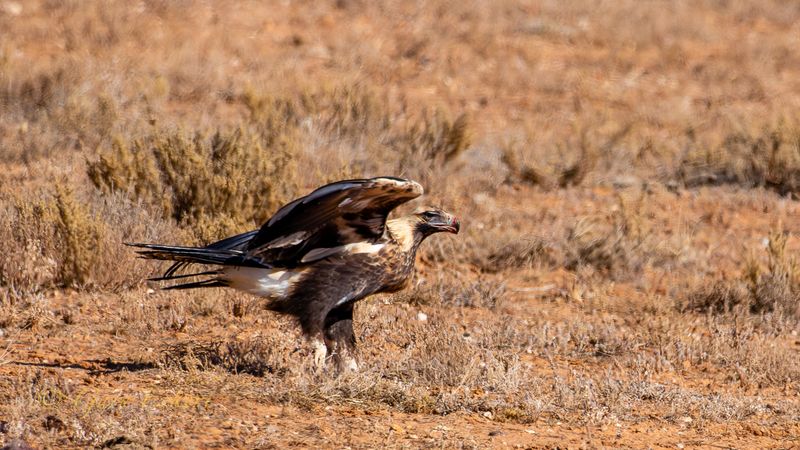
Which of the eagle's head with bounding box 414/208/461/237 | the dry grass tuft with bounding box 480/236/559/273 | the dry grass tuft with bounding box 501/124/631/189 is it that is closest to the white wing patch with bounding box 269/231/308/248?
the eagle's head with bounding box 414/208/461/237

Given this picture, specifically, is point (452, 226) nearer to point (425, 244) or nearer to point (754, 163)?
point (425, 244)

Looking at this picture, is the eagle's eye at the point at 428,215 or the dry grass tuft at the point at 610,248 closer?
the eagle's eye at the point at 428,215

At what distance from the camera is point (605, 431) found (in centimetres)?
559

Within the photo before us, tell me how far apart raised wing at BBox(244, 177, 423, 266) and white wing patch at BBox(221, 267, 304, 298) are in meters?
0.06

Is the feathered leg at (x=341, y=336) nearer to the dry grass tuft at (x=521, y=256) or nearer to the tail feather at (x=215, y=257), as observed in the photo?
the tail feather at (x=215, y=257)

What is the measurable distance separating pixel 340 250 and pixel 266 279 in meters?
0.40

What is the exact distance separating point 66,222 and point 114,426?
111 inches

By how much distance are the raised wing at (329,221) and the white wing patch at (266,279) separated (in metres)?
0.06

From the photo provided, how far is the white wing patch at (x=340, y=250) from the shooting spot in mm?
5859

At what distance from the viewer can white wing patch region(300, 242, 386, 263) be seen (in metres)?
5.86

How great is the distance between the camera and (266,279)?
232 inches

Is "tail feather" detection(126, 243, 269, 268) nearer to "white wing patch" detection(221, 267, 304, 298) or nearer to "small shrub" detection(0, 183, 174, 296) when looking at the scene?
"white wing patch" detection(221, 267, 304, 298)

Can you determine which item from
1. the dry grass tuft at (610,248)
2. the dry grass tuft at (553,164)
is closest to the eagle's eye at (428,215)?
the dry grass tuft at (610,248)

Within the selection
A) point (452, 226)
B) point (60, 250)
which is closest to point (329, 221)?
point (452, 226)
